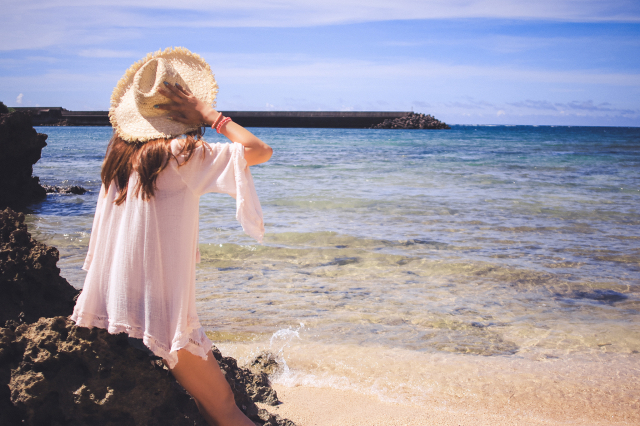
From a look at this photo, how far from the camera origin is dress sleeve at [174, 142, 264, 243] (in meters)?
1.61

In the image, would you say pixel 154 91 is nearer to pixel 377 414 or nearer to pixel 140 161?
pixel 140 161

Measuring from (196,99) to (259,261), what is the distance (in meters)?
4.22

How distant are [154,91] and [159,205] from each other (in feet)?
1.33

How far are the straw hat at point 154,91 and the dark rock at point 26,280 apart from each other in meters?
0.86

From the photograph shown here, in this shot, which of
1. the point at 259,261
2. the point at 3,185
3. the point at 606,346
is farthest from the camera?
the point at 3,185

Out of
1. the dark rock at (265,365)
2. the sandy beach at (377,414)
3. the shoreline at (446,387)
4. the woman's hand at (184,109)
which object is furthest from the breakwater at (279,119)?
the woman's hand at (184,109)

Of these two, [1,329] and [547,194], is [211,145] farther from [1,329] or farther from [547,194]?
[547,194]

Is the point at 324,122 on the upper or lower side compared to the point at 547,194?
upper

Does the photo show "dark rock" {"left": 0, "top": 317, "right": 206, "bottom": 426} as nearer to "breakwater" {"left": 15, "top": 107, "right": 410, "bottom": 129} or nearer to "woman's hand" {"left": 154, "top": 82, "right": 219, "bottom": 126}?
"woman's hand" {"left": 154, "top": 82, "right": 219, "bottom": 126}

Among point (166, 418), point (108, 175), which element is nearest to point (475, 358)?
point (166, 418)

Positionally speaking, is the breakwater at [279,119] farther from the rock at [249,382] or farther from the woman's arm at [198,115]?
the woman's arm at [198,115]

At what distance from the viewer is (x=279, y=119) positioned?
237 feet

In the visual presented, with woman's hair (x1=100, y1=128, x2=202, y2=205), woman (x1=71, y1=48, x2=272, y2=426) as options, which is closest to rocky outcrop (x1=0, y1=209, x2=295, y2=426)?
woman (x1=71, y1=48, x2=272, y2=426)

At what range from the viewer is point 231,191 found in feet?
5.30
